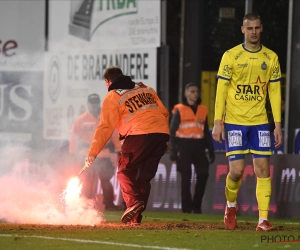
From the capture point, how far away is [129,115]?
492 inches

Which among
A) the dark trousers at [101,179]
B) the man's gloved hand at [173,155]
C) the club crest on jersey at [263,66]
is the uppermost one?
the club crest on jersey at [263,66]

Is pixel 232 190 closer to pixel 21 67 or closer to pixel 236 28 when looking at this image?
pixel 21 67

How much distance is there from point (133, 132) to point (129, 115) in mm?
220

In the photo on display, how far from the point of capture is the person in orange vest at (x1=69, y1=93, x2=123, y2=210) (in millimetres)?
18359

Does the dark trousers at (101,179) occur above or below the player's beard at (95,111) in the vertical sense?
below

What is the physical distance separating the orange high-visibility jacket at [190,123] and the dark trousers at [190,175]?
271 millimetres

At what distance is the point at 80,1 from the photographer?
855 inches

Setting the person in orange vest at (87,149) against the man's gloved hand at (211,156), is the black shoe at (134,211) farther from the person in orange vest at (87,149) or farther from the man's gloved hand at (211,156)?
the person in orange vest at (87,149)

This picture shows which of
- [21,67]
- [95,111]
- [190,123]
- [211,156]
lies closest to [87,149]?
[95,111]

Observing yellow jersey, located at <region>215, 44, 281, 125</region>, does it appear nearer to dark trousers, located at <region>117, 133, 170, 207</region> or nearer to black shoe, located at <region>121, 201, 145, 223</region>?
dark trousers, located at <region>117, 133, 170, 207</region>

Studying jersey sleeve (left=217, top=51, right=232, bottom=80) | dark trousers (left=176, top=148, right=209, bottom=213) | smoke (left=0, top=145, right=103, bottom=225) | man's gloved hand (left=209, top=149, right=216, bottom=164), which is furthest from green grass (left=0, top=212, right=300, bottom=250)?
man's gloved hand (left=209, top=149, right=216, bottom=164)

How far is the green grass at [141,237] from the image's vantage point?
9.85m

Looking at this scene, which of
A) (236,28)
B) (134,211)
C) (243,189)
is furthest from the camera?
(236,28)

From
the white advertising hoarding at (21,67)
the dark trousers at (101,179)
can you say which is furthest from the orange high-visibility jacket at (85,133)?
the white advertising hoarding at (21,67)
